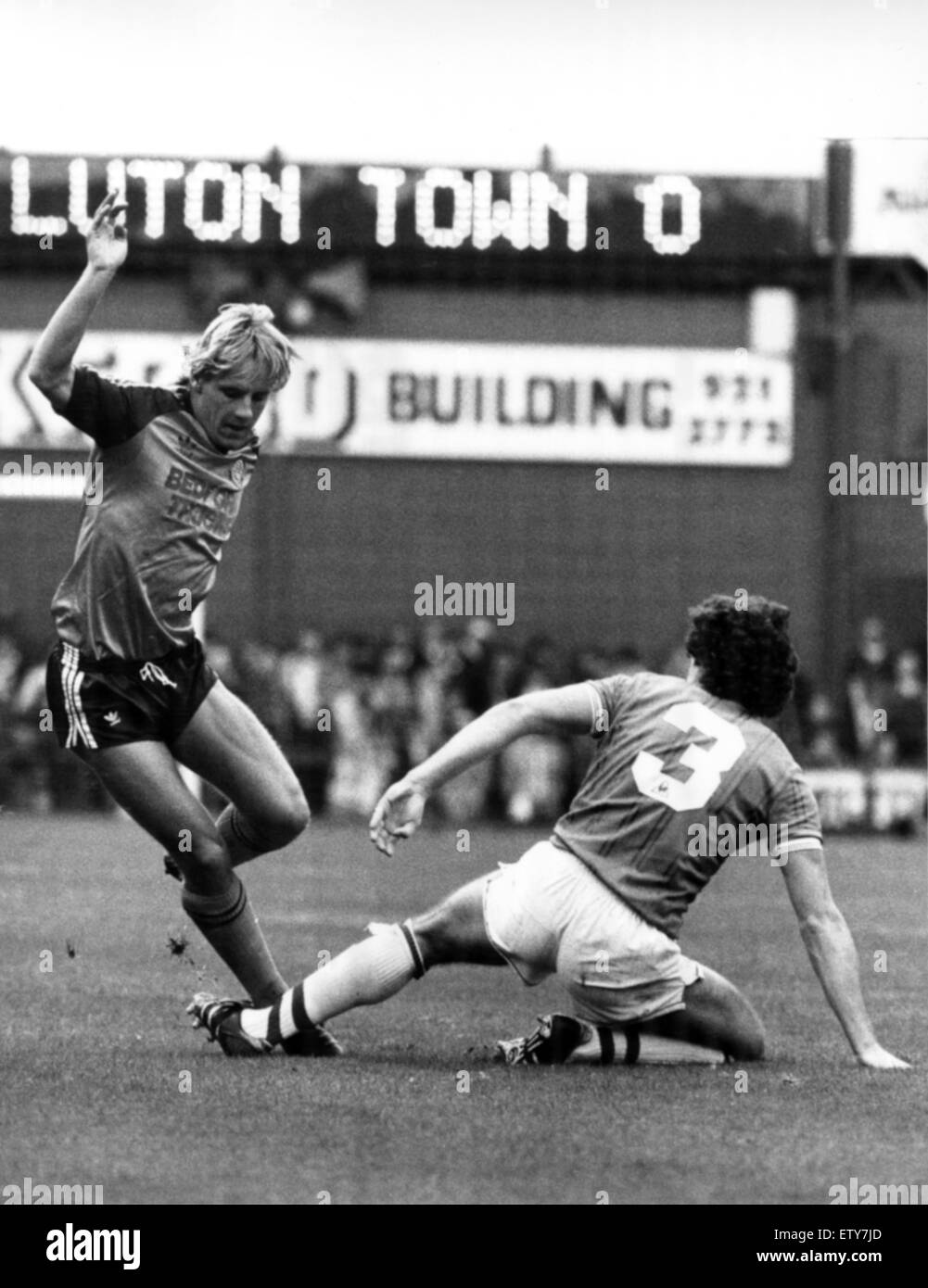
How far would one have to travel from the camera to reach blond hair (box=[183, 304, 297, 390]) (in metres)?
6.74

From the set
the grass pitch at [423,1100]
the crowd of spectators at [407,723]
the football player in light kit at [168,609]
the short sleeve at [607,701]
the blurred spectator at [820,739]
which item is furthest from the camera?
the blurred spectator at [820,739]

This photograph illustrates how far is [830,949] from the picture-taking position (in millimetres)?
6516

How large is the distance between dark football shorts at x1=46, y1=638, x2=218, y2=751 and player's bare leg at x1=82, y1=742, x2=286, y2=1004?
0.18 feet

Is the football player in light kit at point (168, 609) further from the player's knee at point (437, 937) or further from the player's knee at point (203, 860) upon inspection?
the player's knee at point (437, 937)

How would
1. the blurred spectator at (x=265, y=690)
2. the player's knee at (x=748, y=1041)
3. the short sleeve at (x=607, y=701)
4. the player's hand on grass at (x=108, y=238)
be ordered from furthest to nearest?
the blurred spectator at (x=265, y=690) < the player's knee at (x=748, y=1041) < the short sleeve at (x=607, y=701) < the player's hand on grass at (x=108, y=238)

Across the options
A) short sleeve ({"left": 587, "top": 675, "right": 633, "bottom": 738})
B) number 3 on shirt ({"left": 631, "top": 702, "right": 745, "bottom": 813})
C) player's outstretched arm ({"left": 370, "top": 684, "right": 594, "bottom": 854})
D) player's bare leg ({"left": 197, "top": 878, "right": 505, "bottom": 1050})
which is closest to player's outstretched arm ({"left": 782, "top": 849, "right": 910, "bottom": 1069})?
number 3 on shirt ({"left": 631, "top": 702, "right": 745, "bottom": 813})

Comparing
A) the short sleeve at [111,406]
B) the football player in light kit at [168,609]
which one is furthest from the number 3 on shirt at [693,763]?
the short sleeve at [111,406]

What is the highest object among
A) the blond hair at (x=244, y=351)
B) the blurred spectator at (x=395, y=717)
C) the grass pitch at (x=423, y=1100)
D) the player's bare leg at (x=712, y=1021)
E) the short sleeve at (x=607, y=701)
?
the blond hair at (x=244, y=351)

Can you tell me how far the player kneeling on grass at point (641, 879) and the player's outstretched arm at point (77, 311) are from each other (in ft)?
4.76

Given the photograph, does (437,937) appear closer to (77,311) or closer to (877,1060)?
(877,1060)

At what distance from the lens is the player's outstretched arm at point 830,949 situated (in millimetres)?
6512

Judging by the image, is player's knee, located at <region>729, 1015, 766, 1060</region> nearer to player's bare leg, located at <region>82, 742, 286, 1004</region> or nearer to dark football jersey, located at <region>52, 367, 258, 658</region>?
player's bare leg, located at <region>82, 742, 286, 1004</region>

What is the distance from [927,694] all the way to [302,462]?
7127 millimetres

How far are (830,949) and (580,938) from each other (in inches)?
26.1
